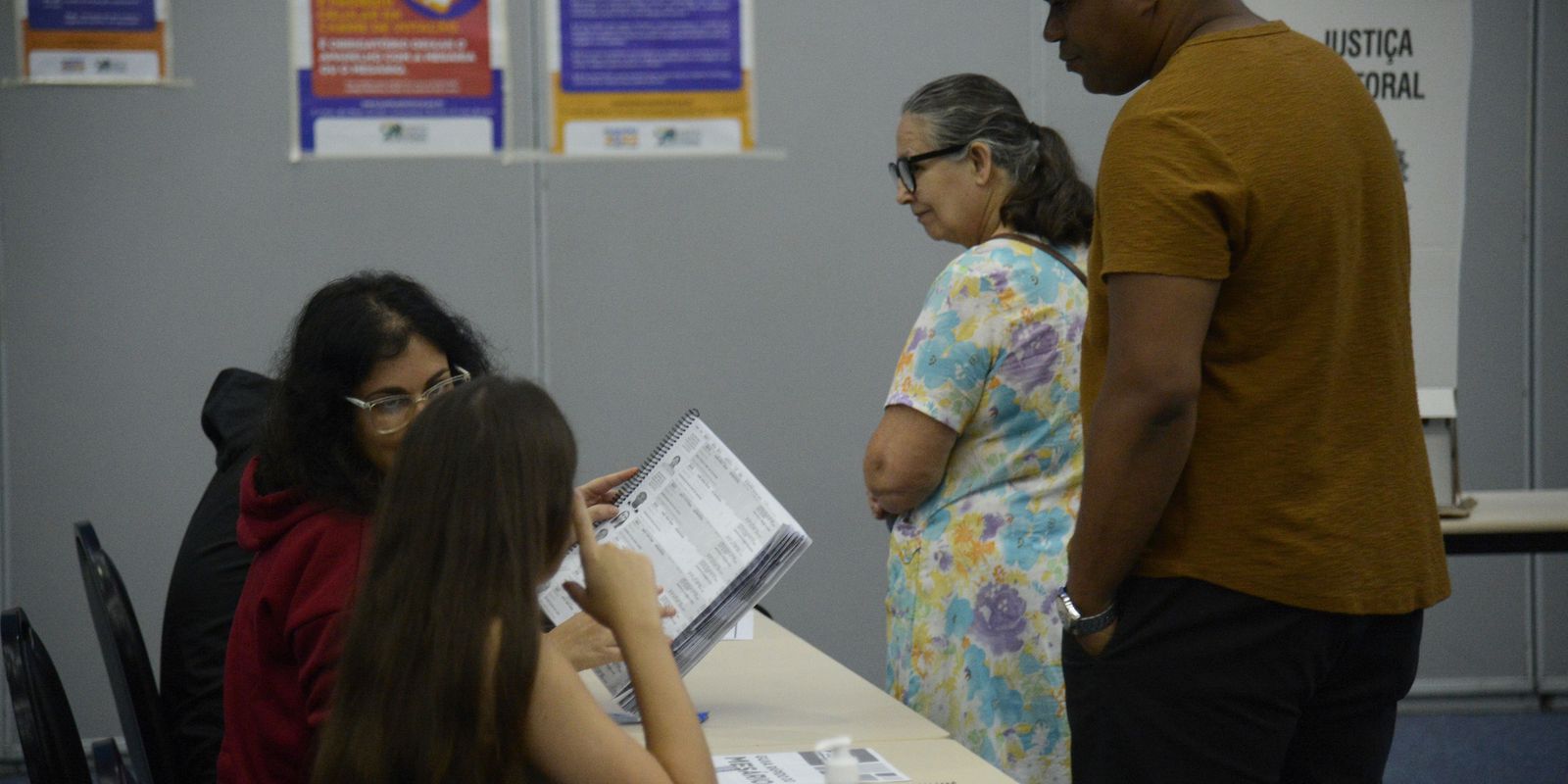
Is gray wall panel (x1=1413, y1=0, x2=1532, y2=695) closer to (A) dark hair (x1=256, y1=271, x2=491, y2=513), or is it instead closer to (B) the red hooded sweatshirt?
(A) dark hair (x1=256, y1=271, x2=491, y2=513)

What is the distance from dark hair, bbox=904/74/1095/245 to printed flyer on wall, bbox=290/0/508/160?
1691 mm

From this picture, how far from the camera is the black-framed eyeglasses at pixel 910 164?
2203 mm

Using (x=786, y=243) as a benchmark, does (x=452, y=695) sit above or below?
below

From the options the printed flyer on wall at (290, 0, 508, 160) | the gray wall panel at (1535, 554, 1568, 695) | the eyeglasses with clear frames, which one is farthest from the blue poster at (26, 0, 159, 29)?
the gray wall panel at (1535, 554, 1568, 695)

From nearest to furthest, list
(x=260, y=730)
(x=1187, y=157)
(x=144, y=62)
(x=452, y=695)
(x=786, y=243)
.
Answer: (x=452, y=695)
(x=1187, y=157)
(x=260, y=730)
(x=144, y=62)
(x=786, y=243)

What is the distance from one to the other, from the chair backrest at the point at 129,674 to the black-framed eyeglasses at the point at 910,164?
1.26 meters

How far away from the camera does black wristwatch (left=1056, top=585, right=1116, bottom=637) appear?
4.88ft

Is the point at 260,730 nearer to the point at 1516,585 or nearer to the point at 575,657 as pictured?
the point at 575,657

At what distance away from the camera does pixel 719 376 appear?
3.75 m

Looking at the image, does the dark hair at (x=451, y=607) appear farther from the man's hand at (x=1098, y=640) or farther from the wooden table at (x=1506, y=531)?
the wooden table at (x=1506, y=531)

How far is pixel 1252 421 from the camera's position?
55.2 inches

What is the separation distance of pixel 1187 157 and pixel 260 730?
1.11 metres

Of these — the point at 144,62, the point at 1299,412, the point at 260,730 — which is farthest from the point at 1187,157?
the point at 144,62

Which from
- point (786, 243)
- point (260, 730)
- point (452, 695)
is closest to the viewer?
point (452, 695)
